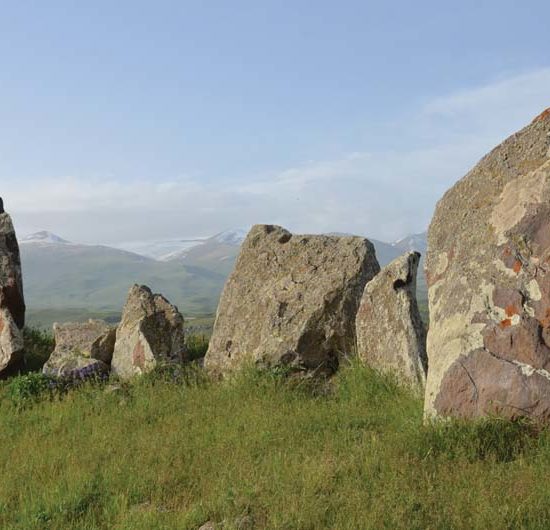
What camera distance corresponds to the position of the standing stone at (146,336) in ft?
52.3

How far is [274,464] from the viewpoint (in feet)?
30.3

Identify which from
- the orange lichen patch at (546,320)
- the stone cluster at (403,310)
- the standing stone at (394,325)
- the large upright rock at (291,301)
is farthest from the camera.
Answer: the large upright rock at (291,301)

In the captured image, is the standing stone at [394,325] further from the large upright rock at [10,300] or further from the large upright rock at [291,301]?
the large upright rock at [10,300]

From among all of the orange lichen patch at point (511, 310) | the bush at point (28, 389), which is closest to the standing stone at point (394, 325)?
the orange lichen patch at point (511, 310)

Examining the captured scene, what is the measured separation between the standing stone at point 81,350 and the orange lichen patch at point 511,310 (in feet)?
31.6

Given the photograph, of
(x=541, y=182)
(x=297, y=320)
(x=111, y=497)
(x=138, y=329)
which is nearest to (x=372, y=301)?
(x=297, y=320)

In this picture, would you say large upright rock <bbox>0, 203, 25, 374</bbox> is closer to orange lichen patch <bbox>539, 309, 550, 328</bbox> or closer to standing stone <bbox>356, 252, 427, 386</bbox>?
standing stone <bbox>356, 252, 427, 386</bbox>

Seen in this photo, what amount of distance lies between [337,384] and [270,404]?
1889 millimetres

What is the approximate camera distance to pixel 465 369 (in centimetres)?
1046

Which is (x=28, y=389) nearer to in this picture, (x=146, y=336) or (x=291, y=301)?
(x=146, y=336)

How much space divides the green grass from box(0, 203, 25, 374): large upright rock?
3.68 metres

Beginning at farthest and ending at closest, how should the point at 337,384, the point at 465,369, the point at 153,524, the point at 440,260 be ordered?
1. the point at 337,384
2. the point at 440,260
3. the point at 465,369
4. the point at 153,524

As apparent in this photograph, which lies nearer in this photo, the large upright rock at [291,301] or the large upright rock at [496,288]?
the large upright rock at [496,288]

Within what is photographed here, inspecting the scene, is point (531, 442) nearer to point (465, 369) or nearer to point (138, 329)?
point (465, 369)
